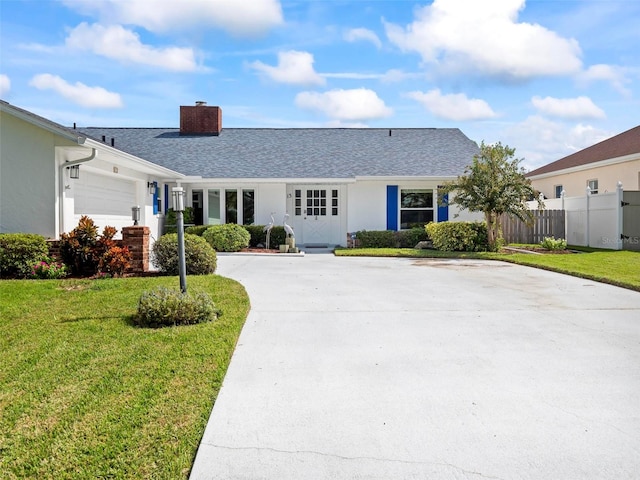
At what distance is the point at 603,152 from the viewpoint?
65.5ft

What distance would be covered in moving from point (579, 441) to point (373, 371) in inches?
65.3

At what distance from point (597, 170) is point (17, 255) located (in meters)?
20.1

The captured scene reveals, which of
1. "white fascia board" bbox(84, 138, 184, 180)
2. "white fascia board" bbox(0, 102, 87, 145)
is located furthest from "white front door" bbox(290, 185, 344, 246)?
"white fascia board" bbox(0, 102, 87, 145)

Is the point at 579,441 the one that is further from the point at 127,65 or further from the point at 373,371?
the point at 127,65

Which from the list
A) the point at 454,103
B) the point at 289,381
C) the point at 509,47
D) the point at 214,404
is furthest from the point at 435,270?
the point at 454,103

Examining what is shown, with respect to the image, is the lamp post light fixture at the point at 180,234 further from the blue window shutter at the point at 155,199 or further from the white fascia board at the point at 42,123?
the blue window shutter at the point at 155,199

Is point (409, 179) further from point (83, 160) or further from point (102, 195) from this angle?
point (83, 160)

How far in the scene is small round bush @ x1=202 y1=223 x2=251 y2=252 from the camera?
15.2 m

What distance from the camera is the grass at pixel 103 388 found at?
2.71 metres

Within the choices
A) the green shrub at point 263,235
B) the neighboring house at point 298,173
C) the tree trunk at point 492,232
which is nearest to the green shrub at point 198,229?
the neighboring house at point 298,173

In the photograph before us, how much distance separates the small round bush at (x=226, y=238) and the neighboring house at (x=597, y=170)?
547 inches

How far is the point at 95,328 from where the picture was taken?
5.38 m

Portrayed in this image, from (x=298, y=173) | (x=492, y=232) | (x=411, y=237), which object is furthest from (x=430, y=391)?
(x=298, y=173)

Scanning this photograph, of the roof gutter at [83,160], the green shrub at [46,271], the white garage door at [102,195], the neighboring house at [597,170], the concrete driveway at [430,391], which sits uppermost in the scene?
the neighboring house at [597,170]
